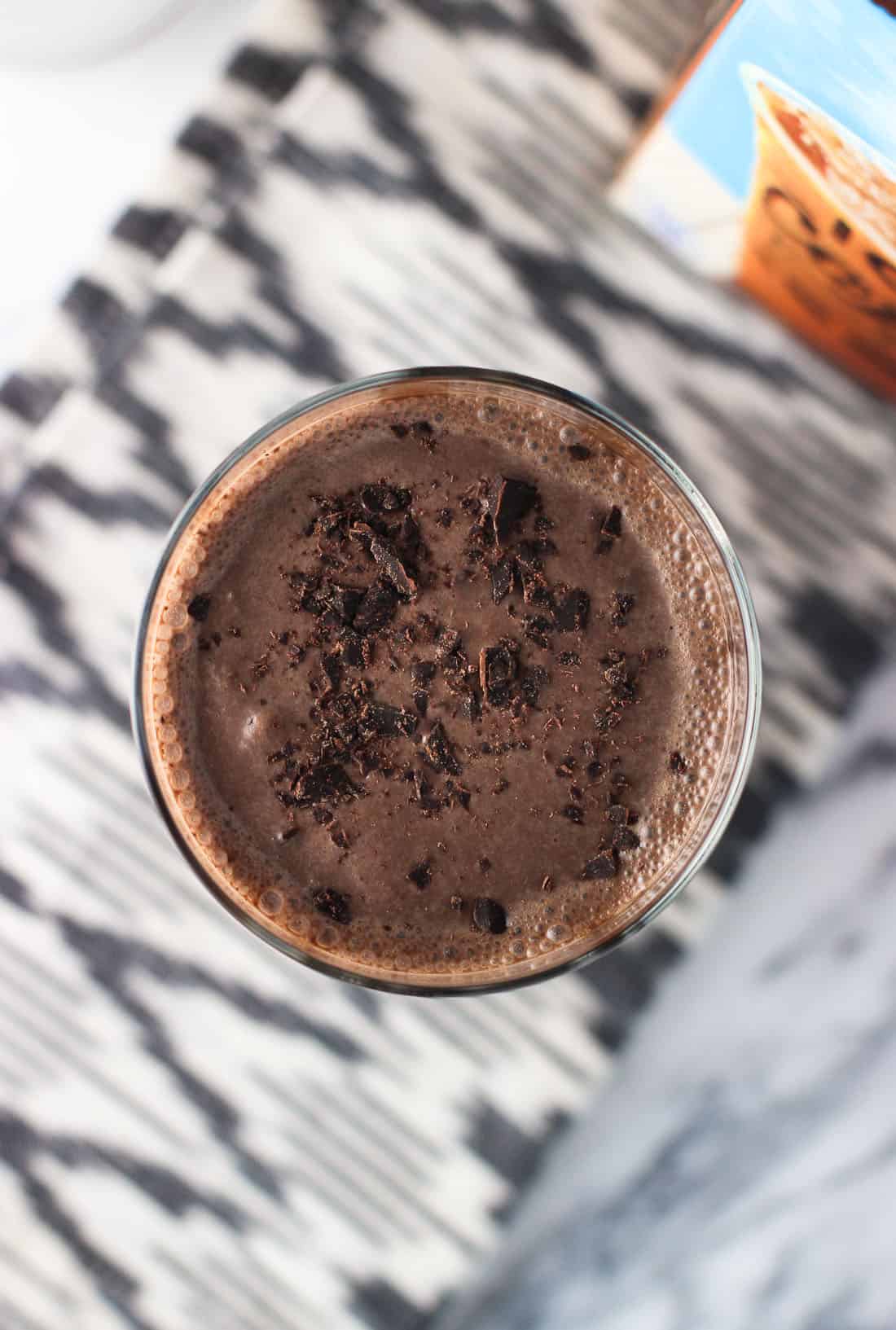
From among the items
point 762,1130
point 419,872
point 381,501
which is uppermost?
point 381,501

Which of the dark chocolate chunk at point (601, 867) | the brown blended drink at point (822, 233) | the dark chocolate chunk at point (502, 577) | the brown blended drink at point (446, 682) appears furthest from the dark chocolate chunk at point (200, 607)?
the brown blended drink at point (822, 233)

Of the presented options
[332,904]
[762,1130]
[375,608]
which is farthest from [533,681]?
[762,1130]

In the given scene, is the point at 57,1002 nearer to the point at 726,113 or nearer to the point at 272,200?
the point at 272,200

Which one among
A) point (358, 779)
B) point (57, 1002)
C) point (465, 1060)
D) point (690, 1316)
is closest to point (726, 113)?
point (358, 779)

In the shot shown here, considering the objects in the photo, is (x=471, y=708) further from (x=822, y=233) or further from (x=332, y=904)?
(x=822, y=233)

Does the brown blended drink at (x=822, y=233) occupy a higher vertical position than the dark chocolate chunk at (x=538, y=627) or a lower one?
higher

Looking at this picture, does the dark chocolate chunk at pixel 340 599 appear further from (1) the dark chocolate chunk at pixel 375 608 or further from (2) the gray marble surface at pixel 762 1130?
(2) the gray marble surface at pixel 762 1130

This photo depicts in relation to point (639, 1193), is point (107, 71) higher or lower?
higher
